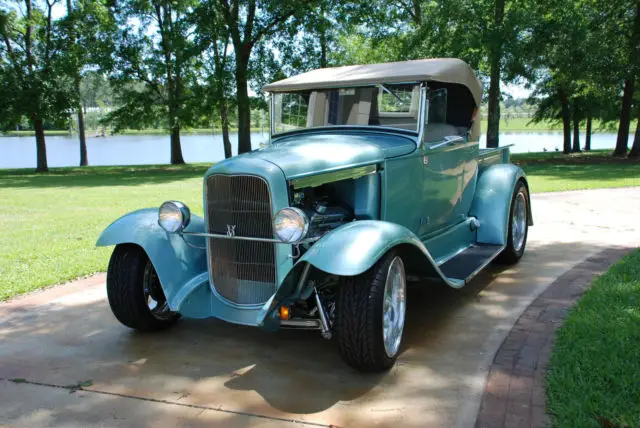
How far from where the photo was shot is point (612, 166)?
58.1 ft

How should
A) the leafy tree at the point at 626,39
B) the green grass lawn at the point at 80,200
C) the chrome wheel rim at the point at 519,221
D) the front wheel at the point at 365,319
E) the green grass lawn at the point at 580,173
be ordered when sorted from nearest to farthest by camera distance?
the front wheel at the point at 365,319 → the chrome wheel rim at the point at 519,221 → the green grass lawn at the point at 80,200 → the green grass lawn at the point at 580,173 → the leafy tree at the point at 626,39

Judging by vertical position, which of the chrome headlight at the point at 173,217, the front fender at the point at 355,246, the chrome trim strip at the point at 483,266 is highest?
the chrome headlight at the point at 173,217

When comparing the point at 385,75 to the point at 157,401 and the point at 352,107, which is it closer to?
the point at 352,107

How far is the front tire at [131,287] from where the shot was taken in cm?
411

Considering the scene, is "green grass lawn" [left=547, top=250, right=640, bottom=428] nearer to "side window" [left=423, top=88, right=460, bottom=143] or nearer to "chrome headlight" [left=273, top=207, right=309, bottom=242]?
"chrome headlight" [left=273, top=207, right=309, bottom=242]

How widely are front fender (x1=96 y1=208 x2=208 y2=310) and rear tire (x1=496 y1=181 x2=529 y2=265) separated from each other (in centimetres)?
345

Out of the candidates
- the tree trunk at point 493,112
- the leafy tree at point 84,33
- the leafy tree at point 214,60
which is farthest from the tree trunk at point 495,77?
the leafy tree at point 84,33

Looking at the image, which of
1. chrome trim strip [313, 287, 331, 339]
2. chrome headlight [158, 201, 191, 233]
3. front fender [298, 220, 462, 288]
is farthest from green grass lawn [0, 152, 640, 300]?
front fender [298, 220, 462, 288]

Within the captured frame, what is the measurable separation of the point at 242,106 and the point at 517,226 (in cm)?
1775

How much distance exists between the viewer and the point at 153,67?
23.9 m

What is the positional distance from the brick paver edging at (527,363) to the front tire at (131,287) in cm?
254

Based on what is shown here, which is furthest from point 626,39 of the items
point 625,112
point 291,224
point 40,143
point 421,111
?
point 40,143

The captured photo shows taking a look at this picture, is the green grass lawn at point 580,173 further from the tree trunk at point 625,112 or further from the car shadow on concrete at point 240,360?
the car shadow on concrete at point 240,360

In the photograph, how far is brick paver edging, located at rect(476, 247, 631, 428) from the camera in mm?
2916
